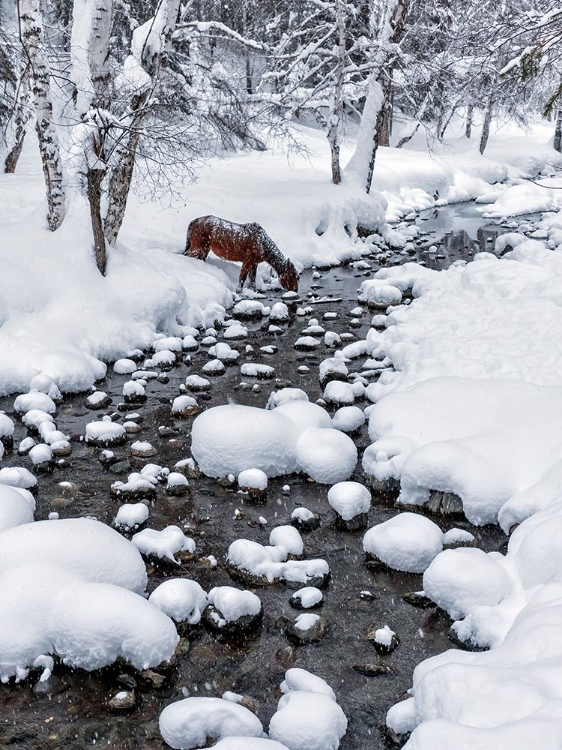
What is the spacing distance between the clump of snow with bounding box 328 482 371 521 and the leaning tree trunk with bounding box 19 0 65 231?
597 cm

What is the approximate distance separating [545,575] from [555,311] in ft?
15.6

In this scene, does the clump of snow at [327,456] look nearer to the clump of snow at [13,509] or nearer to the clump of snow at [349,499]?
the clump of snow at [349,499]

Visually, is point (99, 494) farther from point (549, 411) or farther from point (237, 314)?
point (237, 314)

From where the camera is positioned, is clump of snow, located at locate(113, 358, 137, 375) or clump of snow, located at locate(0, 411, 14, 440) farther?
clump of snow, located at locate(113, 358, 137, 375)

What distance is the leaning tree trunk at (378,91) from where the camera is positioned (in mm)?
14234

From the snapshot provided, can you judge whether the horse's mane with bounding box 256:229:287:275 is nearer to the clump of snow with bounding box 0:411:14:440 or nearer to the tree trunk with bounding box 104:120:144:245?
the tree trunk with bounding box 104:120:144:245

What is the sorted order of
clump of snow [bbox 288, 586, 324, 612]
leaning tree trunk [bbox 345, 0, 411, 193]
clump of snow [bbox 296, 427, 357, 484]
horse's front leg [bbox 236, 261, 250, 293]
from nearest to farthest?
clump of snow [bbox 288, 586, 324, 612] < clump of snow [bbox 296, 427, 357, 484] < horse's front leg [bbox 236, 261, 250, 293] < leaning tree trunk [bbox 345, 0, 411, 193]

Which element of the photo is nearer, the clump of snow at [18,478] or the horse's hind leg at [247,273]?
the clump of snow at [18,478]

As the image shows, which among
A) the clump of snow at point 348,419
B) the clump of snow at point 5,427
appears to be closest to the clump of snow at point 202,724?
the clump of snow at point 348,419

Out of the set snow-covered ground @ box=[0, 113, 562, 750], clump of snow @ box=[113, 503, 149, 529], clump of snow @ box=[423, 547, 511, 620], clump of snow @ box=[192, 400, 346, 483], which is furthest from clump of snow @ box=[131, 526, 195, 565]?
clump of snow @ box=[423, 547, 511, 620]

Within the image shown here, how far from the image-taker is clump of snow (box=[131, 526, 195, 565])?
15.0 ft

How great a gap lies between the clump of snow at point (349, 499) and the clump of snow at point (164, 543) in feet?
3.64

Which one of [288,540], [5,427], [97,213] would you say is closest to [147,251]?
[97,213]

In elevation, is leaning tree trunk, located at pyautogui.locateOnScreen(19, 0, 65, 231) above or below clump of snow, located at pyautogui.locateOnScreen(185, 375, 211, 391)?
above
